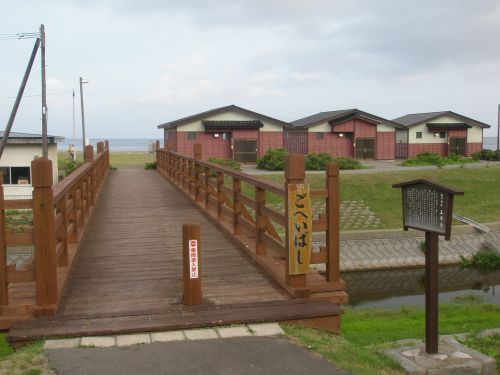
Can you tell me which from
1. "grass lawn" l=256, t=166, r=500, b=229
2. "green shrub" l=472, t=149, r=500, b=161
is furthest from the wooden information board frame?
"green shrub" l=472, t=149, r=500, b=161

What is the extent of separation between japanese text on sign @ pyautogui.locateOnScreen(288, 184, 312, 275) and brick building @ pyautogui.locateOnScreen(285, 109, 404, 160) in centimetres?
3366

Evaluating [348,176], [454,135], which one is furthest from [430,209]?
[454,135]

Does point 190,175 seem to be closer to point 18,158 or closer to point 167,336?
point 167,336

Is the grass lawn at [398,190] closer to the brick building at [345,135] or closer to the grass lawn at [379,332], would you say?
the grass lawn at [379,332]

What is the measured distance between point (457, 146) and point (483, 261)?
88.3ft

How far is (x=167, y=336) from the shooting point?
14.9 feet

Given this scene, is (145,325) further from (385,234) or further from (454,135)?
(454,135)

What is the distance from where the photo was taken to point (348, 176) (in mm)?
27703

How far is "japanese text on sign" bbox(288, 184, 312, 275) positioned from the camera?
5.29 meters

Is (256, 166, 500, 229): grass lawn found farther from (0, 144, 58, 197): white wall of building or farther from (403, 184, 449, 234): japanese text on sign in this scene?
(403, 184, 449, 234): japanese text on sign

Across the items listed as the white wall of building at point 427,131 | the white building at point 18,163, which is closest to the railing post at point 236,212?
the white building at point 18,163

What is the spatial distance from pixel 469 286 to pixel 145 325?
13.3 meters

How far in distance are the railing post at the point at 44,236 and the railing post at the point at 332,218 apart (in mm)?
2504

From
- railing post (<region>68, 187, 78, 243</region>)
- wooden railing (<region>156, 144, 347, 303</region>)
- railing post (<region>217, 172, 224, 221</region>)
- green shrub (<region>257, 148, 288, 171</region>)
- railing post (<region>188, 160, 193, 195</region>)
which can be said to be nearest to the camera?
wooden railing (<region>156, 144, 347, 303</region>)
